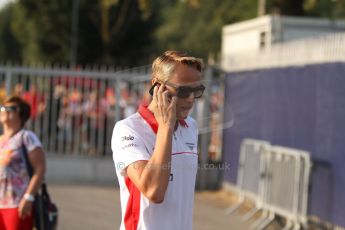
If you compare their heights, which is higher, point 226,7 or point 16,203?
point 226,7

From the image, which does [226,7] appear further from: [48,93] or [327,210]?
[327,210]

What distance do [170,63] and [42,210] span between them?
3.49 meters

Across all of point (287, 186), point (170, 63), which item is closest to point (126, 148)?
point (170, 63)

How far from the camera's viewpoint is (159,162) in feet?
11.5

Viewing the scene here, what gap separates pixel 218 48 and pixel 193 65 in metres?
67.0

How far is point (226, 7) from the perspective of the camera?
35.9 metres

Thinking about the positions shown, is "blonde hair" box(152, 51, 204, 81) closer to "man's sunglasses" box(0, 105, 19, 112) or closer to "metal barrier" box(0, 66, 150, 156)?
"man's sunglasses" box(0, 105, 19, 112)

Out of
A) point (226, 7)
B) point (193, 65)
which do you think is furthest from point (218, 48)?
point (193, 65)

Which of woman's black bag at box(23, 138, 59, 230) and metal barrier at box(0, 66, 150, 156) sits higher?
metal barrier at box(0, 66, 150, 156)

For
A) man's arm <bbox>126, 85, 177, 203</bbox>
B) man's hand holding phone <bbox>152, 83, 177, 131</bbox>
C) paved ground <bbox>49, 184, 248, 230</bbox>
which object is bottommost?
paved ground <bbox>49, 184, 248, 230</bbox>

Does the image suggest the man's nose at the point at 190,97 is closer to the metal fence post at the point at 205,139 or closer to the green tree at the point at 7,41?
the metal fence post at the point at 205,139

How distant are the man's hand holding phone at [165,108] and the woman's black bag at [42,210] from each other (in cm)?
330

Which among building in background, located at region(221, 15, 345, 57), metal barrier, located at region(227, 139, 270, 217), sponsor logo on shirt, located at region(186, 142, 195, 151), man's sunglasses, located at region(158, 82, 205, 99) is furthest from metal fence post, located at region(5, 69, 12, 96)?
man's sunglasses, located at region(158, 82, 205, 99)

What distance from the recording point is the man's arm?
11.5ft
